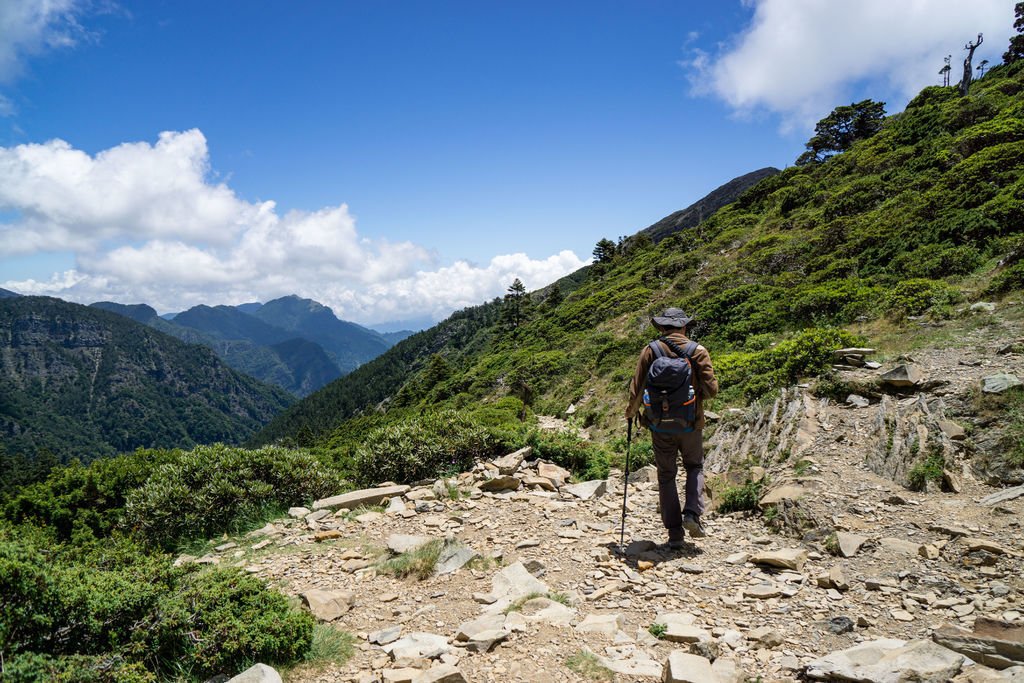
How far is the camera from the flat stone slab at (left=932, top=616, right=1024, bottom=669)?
2.92 metres

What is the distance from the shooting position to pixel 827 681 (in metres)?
3.15

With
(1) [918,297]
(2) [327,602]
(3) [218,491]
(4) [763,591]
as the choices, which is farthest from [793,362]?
(3) [218,491]

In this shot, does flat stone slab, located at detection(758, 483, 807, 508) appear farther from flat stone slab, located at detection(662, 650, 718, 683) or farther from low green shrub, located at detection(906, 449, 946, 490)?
flat stone slab, located at detection(662, 650, 718, 683)

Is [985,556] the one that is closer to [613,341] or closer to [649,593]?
[649,593]

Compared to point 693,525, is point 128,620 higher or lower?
higher

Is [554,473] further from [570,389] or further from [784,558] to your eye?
[570,389]

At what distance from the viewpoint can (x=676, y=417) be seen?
5660 millimetres

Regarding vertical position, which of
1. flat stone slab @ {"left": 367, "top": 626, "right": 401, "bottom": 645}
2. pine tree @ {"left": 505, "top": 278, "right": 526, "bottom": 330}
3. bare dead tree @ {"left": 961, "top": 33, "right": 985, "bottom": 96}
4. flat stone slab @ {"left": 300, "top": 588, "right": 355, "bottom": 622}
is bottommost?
flat stone slab @ {"left": 367, "top": 626, "right": 401, "bottom": 645}

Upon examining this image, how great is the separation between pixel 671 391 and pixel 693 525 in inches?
68.2

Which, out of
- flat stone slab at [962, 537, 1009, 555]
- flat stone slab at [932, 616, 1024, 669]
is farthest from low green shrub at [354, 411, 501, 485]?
flat stone slab at [932, 616, 1024, 669]

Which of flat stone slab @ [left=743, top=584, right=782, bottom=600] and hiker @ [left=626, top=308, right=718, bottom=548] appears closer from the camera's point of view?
flat stone slab @ [left=743, top=584, right=782, bottom=600]

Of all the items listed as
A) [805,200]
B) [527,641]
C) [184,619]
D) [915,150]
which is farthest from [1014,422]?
[805,200]

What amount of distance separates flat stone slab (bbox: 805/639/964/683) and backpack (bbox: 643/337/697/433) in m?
2.65

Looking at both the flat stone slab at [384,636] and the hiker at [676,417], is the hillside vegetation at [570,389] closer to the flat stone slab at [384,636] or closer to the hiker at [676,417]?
the flat stone slab at [384,636]
